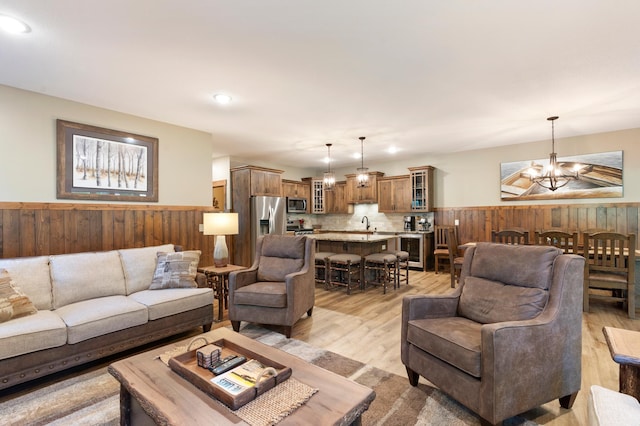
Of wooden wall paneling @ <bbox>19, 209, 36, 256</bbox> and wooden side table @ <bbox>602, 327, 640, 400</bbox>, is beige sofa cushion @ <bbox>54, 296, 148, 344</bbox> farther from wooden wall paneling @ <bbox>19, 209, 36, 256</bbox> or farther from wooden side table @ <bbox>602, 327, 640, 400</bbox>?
wooden side table @ <bbox>602, 327, 640, 400</bbox>

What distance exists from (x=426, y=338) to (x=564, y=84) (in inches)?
121

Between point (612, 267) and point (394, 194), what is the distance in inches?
160

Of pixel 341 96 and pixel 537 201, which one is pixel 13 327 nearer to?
pixel 341 96

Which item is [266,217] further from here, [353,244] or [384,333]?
[384,333]

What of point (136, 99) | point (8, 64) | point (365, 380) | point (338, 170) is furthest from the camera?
point (338, 170)

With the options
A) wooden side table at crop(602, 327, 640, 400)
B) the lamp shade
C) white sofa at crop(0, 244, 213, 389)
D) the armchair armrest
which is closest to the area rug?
white sofa at crop(0, 244, 213, 389)

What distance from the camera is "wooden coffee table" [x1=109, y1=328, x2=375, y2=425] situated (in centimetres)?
122

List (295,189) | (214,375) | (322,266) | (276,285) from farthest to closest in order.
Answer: (295,189)
(322,266)
(276,285)
(214,375)

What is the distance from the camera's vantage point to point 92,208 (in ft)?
11.6

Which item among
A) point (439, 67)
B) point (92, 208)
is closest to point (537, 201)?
point (439, 67)

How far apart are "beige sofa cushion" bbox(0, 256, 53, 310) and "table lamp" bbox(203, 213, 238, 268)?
1.55 meters

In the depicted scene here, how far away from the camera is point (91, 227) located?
353 centimetres

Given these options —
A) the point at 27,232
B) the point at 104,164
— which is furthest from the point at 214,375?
the point at 104,164

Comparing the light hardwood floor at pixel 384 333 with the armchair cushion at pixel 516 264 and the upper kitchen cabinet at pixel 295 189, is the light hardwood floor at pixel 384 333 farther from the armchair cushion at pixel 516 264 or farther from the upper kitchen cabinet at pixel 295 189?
the upper kitchen cabinet at pixel 295 189
